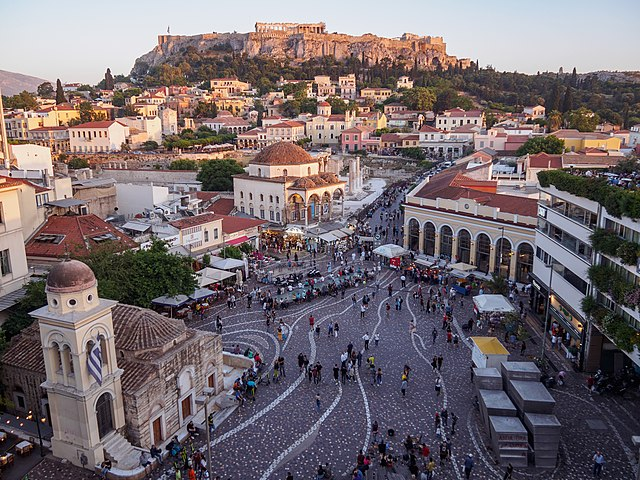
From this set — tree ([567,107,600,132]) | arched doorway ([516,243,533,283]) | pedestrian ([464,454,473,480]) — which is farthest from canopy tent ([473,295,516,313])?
tree ([567,107,600,132])

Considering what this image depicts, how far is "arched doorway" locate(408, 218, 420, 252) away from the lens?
39.2 metres

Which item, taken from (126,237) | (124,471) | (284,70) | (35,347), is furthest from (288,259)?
(284,70)

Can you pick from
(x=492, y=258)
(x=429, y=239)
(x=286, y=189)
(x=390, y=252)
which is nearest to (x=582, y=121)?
(x=286, y=189)

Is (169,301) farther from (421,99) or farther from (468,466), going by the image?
(421,99)

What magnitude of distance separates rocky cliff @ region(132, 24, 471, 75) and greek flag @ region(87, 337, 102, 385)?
538 ft

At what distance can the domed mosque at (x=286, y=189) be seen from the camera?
47.6 metres

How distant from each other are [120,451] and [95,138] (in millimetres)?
76203

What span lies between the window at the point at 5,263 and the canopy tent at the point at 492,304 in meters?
21.4

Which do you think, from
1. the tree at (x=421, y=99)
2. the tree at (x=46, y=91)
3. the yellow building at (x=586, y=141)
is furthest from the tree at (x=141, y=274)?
the tree at (x=46, y=91)

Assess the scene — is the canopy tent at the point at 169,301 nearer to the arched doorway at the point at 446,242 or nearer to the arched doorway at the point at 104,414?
the arched doorway at the point at 104,414

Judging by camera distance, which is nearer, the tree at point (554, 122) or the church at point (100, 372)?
the church at point (100, 372)

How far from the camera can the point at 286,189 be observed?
4741cm

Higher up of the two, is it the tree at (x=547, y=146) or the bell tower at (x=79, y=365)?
the tree at (x=547, y=146)

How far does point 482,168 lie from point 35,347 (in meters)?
42.1
